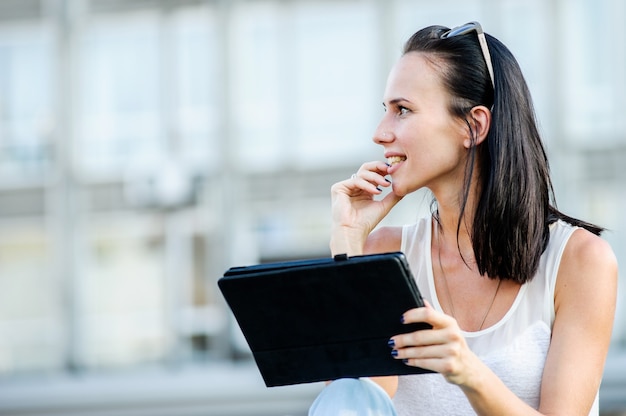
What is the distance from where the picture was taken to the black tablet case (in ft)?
4.60

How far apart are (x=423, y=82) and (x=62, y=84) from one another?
1064 cm

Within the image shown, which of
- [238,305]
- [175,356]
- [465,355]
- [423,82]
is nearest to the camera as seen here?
[465,355]

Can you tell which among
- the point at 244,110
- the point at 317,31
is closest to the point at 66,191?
the point at 244,110

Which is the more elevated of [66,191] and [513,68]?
[513,68]

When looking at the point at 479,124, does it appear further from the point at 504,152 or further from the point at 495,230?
the point at 495,230

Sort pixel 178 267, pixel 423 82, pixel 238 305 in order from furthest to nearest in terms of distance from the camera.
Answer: pixel 178 267 < pixel 423 82 < pixel 238 305

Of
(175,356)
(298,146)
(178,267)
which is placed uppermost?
(298,146)

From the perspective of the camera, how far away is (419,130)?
5.86 ft

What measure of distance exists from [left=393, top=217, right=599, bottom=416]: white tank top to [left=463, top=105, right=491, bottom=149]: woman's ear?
0.24 m

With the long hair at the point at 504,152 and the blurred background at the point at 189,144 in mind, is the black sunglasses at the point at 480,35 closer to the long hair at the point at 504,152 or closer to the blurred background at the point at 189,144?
the long hair at the point at 504,152

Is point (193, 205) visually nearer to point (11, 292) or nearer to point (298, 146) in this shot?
point (298, 146)

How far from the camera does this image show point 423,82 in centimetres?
181

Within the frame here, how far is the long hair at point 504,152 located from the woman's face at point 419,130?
23mm

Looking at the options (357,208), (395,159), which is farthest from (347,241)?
(395,159)
